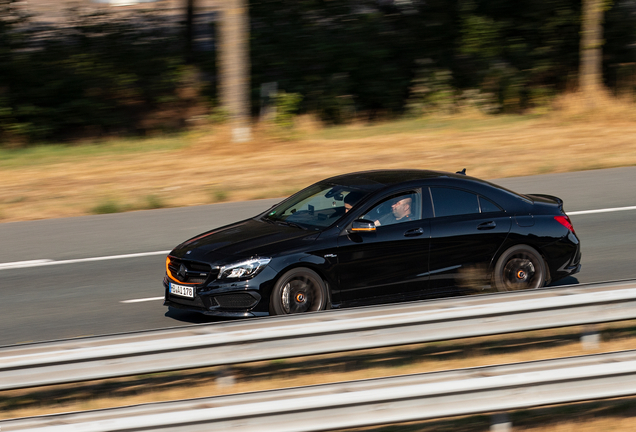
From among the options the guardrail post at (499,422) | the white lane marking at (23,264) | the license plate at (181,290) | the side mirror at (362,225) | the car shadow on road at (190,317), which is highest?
the side mirror at (362,225)

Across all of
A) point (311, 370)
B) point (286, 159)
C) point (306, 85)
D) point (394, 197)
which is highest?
point (306, 85)

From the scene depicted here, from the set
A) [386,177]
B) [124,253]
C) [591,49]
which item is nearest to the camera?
[386,177]

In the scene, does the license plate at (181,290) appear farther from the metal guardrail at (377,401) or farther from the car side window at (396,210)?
the metal guardrail at (377,401)

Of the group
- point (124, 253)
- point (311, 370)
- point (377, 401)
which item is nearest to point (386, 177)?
point (311, 370)

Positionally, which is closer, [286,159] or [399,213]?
[399,213]

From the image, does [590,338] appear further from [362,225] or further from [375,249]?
[362,225]

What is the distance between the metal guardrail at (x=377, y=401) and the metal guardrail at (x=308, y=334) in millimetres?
469

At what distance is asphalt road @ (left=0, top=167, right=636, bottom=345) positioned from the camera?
28.1 feet

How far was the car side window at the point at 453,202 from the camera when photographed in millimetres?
8383

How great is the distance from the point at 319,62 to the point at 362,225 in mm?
19517

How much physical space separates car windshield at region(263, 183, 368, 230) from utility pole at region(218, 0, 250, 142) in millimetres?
10935

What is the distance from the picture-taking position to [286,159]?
18.4 meters

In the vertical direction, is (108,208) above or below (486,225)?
below

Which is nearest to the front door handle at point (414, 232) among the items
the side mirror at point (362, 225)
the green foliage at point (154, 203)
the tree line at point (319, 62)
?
the side mirror at point (362, 225)
